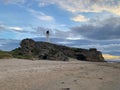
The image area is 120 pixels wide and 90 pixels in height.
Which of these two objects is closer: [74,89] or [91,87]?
[74,89]

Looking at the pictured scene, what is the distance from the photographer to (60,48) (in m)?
50.3

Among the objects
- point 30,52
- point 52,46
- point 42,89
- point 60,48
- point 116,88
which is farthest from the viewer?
point 60,48

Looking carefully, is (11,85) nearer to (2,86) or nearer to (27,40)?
(2,86)

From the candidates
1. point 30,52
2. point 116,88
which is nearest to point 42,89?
point 116,88

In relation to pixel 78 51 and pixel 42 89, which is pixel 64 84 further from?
pixel 78 51

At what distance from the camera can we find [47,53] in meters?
43.7

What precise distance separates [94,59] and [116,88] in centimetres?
3920

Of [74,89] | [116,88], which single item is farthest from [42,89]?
[116,88]

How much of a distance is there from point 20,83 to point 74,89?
2.64m

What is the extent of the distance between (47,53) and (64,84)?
28976 mm

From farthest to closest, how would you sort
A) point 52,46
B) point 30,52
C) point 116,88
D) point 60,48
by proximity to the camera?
point 60,48, point 52,46, point 30,52, point 116,88

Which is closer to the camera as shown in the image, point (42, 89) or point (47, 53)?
point (42, 89)

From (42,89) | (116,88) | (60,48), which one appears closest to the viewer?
(42,89)

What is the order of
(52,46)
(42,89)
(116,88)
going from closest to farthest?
(42,89) < (116,88) < (52,46)
